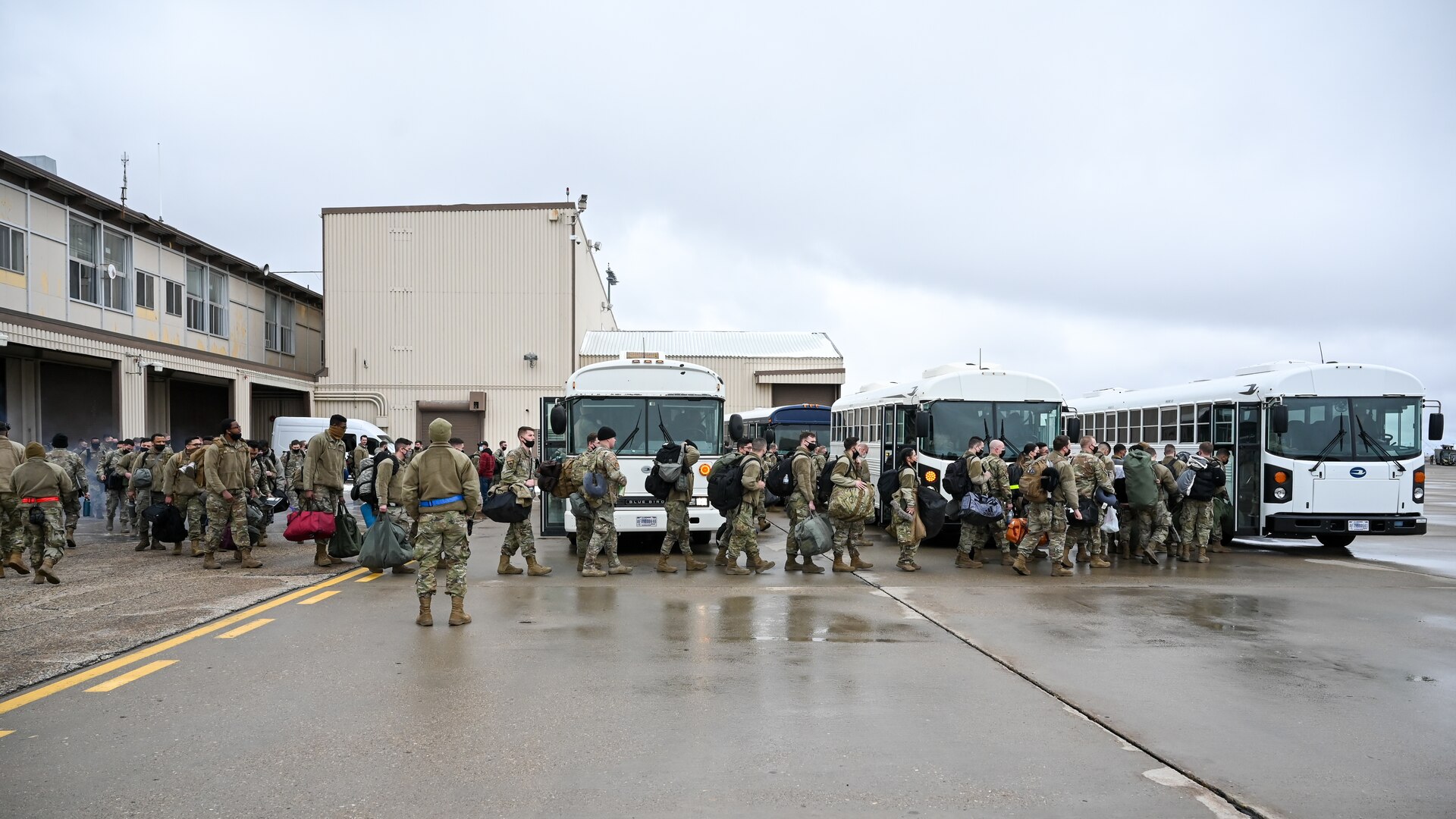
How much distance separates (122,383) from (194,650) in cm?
1754

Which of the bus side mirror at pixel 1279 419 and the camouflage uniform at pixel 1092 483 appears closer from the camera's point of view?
the camouflage uniform at pixel 1092 483

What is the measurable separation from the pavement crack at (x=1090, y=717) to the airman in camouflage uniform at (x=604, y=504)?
11.8ft

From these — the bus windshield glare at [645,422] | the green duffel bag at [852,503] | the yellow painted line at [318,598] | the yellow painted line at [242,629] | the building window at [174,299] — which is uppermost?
the building window at [174,299]

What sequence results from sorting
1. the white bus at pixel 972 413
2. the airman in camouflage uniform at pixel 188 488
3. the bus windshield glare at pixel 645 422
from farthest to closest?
the white bus at pixel 972 413, the bus windshield glare at pixel 645 422, the airman in camouflage uniform at pixel 188 488

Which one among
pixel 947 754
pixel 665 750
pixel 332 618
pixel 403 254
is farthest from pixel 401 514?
pixel 403 254

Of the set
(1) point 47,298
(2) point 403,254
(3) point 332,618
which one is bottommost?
(3) point 332,618

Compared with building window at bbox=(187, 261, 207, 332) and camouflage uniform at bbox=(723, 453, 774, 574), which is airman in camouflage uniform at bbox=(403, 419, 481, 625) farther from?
building window at bbox=(187, 261, 207, 332)

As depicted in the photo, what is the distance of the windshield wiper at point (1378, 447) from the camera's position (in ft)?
47.2

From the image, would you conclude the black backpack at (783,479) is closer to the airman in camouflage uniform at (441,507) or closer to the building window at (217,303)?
the airman in camouflage uniform at (441,507)

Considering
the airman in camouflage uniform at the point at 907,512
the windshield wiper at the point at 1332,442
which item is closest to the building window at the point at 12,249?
the airman in camouflage uniform at the point at 907,512

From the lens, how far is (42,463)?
11430 mm

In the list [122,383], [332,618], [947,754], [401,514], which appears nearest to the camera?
[947,754]

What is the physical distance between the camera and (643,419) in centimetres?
1401

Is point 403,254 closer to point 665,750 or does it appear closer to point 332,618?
point 332,618
